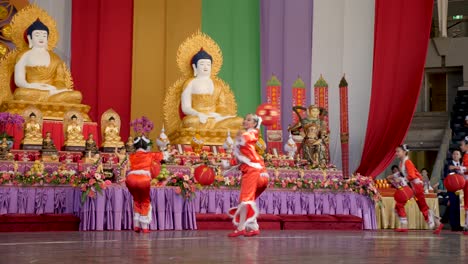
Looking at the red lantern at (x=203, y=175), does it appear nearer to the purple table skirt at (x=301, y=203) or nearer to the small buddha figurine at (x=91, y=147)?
the purple table skirt at (x=301, y=203)

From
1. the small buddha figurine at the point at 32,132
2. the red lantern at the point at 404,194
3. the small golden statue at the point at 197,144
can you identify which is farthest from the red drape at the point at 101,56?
the red lantern at the point at 404,194

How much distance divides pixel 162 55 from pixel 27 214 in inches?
211

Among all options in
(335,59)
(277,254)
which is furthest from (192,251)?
(335,59)

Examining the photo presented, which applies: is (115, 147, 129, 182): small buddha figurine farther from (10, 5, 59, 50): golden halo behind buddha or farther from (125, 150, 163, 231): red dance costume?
(10, 5, 59, 50): golden halo behind buddha

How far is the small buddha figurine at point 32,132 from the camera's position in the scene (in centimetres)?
920

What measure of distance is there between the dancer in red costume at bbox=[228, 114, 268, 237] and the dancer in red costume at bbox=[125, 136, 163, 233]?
3.32ft

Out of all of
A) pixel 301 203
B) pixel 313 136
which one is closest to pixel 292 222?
pixel 301 203

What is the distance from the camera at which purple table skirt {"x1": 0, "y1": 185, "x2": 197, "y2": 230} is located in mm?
8031

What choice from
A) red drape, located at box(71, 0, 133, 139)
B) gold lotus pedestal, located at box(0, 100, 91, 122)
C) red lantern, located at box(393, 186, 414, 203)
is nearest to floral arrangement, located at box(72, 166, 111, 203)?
gold lotus pedestal, located at box(0, 100, 91, 122)

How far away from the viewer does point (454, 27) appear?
17.9 meters

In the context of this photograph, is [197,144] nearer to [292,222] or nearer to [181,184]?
[292,222]

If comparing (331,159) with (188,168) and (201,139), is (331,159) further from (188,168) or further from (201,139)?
(188,168)

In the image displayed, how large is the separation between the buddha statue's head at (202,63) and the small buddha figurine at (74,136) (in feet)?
7.77

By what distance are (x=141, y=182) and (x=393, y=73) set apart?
701cm
